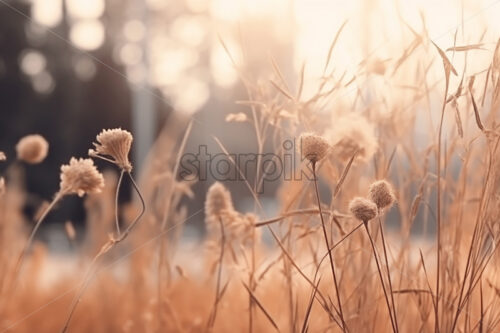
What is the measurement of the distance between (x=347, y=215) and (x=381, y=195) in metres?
0.04

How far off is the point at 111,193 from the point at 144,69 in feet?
7.14

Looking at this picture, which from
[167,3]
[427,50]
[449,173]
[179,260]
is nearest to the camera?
[427,50]

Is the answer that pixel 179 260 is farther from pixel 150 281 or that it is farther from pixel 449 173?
pixel 449 173

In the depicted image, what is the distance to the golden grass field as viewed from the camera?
1.94 ft

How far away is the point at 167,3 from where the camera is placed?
4.11m

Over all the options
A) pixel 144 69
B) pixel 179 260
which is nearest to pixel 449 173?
pixel 179 260

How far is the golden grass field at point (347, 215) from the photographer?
590mm

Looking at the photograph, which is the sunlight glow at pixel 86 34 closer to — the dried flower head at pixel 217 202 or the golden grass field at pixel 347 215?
the golden grass field at pixel 347 215

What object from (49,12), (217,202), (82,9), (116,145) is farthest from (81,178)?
(82,9)

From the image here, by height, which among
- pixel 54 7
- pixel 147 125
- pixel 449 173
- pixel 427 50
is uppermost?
pixel 54 7

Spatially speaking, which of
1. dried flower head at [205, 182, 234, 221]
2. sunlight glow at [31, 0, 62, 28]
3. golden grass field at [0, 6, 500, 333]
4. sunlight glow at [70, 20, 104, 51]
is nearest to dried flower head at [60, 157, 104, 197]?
golden grass field at [0, 6, 500, 333]

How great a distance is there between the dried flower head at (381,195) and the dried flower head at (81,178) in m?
0.22

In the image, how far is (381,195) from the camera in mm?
552

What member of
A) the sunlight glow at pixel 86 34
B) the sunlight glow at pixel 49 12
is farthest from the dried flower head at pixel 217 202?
the sunlight glow at pixel 49 12
